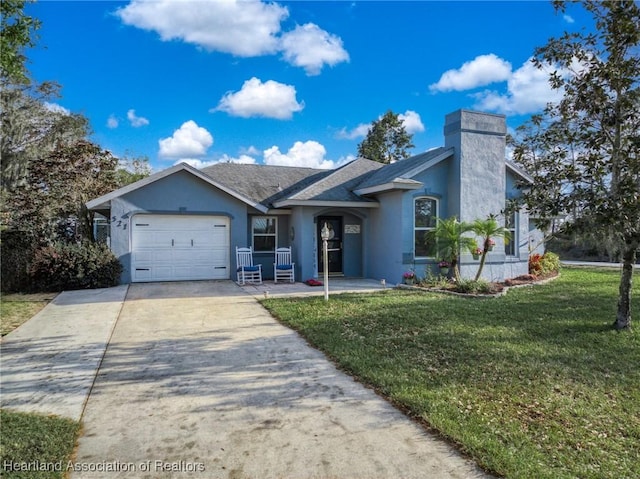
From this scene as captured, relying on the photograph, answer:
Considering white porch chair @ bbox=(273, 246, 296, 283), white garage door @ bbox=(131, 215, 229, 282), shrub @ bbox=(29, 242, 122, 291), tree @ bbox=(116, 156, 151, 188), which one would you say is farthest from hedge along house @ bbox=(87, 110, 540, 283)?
tree @ bbox=(116, 156, 151, 188)

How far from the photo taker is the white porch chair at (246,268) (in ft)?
43.6

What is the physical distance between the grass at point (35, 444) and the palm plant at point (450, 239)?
993 centimetres

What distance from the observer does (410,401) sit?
4098 mm

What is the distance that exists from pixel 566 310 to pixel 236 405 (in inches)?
291

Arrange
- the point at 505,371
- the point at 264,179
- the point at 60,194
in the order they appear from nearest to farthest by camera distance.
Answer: the point at 505,371 < the point at 60,194 < the point at 264,179

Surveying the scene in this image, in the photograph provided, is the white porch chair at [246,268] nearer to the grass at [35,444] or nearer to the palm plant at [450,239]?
the palm plant at [450,239]

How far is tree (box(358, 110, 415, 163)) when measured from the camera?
33.3 metres

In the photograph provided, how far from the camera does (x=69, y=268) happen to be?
1166 centimetres

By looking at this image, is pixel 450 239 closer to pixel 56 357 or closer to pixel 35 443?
pixel 56 357

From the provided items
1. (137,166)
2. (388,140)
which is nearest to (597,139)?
(388,140)

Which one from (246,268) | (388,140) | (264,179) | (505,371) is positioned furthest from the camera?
(388,140)

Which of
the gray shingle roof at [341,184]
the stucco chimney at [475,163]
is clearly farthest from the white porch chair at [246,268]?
the stucco chimney at [475,163]

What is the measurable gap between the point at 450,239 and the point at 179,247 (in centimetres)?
835

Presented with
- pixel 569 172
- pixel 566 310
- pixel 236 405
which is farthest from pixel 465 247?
pixel 236 405
